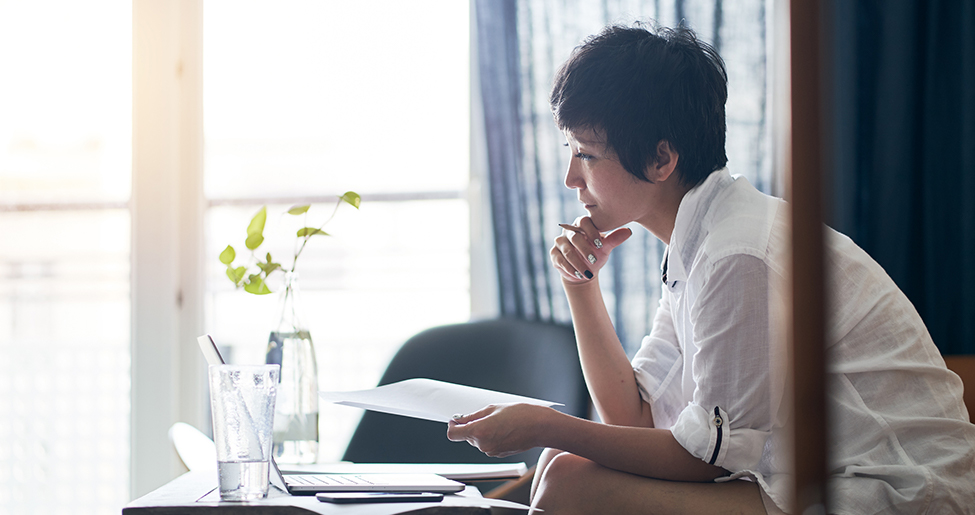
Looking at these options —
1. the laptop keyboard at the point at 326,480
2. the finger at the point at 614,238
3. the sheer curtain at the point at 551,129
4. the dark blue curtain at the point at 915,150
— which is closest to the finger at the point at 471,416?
the laptop keyboard at the point at 326,480

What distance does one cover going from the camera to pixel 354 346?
2115mm

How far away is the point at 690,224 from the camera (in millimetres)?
989

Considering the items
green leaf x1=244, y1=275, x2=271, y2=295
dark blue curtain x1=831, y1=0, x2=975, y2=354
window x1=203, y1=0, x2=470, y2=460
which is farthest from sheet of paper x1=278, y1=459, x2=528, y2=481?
dark blue curtain x1=831, y1=0, x2=975, y2=354

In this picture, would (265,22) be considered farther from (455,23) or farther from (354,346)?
(354,346)

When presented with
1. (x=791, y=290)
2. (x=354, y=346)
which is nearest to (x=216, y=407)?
(x=791, y=290)

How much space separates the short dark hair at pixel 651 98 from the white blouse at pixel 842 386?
171 mm

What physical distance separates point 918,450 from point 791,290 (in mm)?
661

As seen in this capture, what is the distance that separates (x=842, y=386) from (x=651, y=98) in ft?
1.52

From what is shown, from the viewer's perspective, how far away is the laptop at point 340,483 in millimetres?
764

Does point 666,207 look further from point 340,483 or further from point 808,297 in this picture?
point 808,297

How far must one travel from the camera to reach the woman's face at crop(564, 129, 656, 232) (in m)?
1.06

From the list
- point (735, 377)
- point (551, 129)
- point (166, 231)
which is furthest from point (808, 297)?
point (166, 231)

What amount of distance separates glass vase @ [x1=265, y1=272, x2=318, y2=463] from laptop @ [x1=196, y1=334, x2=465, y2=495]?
0.96ft

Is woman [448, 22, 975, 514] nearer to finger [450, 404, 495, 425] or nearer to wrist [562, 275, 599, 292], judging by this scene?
finger [450, 404, 495, 425]
